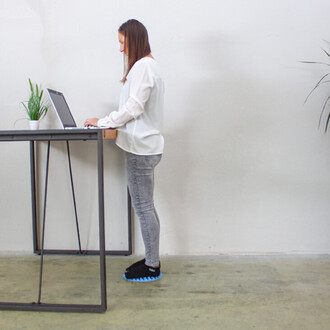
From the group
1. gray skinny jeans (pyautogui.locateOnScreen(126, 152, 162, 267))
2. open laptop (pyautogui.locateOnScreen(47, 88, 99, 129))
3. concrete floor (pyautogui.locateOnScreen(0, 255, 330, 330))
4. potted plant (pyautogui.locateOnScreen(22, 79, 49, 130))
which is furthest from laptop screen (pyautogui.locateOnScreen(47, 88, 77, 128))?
concrete floor (pyautogui.locateOnScreen(0, 255, 330, 330))

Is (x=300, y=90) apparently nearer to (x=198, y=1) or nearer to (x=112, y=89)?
(x=198, y=1)

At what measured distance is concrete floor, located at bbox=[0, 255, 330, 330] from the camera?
5.25ft

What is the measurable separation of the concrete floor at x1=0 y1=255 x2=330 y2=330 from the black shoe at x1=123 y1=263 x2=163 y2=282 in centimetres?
5

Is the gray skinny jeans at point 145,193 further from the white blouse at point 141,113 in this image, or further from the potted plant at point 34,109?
the potted plant at point 34,109

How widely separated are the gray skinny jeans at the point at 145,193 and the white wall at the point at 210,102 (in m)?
0.46

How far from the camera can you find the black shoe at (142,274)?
208cm

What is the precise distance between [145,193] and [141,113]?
44cm

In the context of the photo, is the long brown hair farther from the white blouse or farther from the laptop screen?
the laptop screen

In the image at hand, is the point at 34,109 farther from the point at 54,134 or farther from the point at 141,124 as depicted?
the point at 141,124

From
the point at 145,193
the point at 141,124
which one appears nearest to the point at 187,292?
the point at 145,193

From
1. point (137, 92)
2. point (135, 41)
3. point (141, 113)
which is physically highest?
point (135, 41)

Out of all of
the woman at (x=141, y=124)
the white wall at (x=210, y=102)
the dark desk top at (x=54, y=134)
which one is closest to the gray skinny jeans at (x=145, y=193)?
the woman at (x=141, y=124)

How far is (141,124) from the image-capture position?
6.47 ft

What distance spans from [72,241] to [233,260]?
1.12 meters
